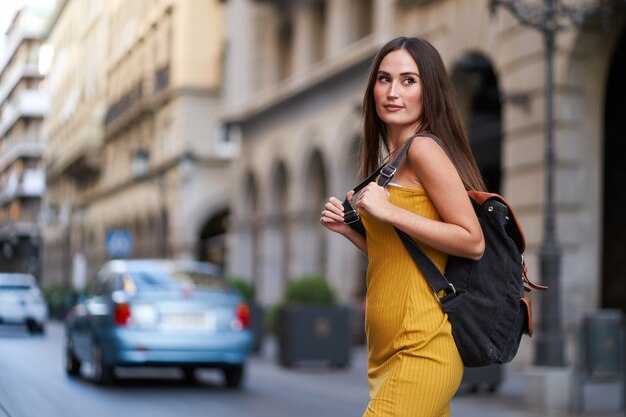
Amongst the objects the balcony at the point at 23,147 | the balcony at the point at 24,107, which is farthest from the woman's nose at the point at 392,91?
the balcony at the point at 23,147

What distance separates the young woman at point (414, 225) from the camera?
3.36 m

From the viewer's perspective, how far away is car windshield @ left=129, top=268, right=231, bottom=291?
14.0 metres

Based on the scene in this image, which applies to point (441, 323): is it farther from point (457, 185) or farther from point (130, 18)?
point (130, 18)

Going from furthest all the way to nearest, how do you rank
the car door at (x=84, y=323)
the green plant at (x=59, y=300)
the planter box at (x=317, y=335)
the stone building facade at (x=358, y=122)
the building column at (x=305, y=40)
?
1. the green plant at (x=59, y=300)
2. the building column at (x=305, y=40)
3. the planter box at (x=317, y=335)
4. the stone building facade at (x=358, y=122)
5. the car door at (x=84, y=323)

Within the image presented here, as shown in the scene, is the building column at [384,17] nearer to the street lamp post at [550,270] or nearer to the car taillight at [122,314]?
the street lamp post at [550,270]

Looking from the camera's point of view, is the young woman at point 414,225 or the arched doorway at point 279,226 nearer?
the young woman at point 414,225

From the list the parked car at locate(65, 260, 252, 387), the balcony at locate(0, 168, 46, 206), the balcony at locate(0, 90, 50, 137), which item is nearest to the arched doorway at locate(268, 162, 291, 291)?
the parked car at locate(65, 260, 252, 387)

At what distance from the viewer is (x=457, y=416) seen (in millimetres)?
11734

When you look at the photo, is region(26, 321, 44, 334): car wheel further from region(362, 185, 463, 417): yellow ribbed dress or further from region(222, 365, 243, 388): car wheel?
region(362, 185, 463, 417): yellow ribbed dress

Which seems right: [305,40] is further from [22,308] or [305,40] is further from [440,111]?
[440,111]

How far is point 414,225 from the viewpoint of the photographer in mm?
3369

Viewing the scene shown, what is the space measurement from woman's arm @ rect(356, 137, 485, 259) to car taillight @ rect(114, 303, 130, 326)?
33.9 ft

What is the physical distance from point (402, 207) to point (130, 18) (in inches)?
2205

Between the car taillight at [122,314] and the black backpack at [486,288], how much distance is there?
33.9 feet
